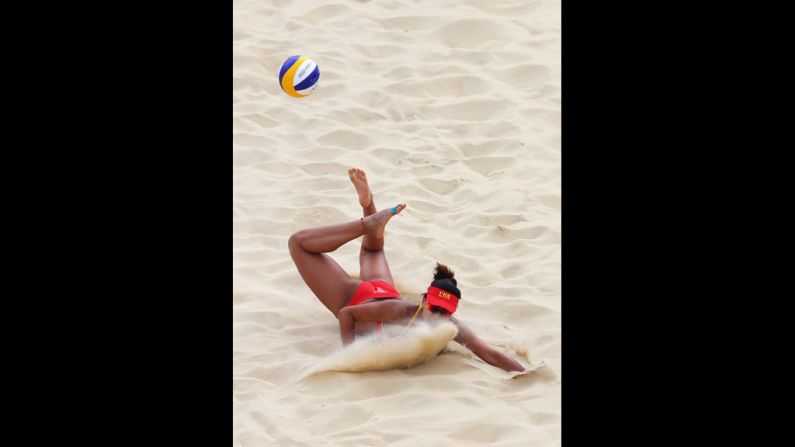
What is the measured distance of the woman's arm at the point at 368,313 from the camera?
4.50m

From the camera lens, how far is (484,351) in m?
4.50

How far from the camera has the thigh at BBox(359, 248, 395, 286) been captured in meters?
4.93

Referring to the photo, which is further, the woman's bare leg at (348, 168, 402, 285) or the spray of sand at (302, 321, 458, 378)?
the woman's bare leg at (348, 168, 402, 285)

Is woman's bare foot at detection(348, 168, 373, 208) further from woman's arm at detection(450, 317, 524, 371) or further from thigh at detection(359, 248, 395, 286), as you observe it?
woman's arm at detection(450, 317, 524, 371)

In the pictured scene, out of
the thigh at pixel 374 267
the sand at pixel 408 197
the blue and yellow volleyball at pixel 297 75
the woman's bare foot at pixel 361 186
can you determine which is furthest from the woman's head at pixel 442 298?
the blue and yellow volleyball at pixel 297 75

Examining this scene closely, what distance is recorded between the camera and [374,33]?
780cm

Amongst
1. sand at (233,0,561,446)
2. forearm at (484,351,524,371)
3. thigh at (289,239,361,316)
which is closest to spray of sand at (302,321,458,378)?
sand at (233,0,561,446)

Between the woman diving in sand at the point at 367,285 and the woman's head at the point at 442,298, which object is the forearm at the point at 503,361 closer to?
the woman diving in sand at the point at 367,285

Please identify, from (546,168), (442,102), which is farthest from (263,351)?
(442,102)

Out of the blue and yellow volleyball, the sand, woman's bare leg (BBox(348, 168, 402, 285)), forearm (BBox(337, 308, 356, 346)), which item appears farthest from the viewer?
the blue and yellow volleyball

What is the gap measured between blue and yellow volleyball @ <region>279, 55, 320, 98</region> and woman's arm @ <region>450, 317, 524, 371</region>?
1806mm

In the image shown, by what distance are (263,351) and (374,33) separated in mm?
3682

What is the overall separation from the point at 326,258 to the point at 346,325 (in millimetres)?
475

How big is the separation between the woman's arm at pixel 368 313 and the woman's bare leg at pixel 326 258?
296mm
